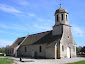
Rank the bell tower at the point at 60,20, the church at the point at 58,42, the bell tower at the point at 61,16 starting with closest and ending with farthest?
the church at the point at 58,42 < the bell tower at the point at 60,20 < the bell tower at the point at 61,16

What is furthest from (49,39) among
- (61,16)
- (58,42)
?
(61,16)

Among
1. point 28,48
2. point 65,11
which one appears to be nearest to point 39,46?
point 28,48

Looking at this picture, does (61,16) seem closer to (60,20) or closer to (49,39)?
(60,20)

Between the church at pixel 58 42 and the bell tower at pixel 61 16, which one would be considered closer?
the church at pixel 58 42

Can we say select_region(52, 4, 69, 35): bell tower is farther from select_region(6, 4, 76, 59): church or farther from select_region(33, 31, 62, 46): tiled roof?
select_region(33, 31, 62, 46): tiled roof

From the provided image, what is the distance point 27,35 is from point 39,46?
47.5 feet

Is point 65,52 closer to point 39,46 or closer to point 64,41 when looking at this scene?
point 64,41

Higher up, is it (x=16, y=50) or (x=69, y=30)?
(x=69, y=30)

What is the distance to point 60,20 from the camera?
36.1 metres

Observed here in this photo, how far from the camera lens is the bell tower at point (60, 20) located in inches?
1403

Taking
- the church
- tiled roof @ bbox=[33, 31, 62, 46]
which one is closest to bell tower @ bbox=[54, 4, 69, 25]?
the church

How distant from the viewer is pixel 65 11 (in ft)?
119

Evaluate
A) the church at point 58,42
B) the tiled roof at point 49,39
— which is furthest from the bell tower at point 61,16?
the tiled roof at point 49,39

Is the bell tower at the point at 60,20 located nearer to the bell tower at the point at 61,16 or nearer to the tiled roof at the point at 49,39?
the bell tower at the point at 61,16
